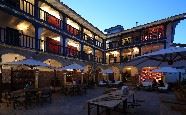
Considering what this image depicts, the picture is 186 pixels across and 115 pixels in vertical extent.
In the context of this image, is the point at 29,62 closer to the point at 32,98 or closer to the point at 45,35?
the point at 32,98

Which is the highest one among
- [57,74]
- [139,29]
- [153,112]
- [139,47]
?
[139,29]

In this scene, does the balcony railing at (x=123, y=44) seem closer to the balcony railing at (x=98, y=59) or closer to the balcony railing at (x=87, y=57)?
the balcony railing at (x=98, y=59)

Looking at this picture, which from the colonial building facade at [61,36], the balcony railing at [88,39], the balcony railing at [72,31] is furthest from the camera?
the balcony railing at [88,39]

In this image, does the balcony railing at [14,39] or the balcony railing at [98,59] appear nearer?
the balcony railing at [14,39]

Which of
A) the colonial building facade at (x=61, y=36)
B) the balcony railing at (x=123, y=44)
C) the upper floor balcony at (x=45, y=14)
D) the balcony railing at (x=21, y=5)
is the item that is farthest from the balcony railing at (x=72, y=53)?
the balcony railing at (x=123, y=44)

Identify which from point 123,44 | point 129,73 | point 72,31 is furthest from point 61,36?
point 129,73

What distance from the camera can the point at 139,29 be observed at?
32906 mm

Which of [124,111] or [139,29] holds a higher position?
[139,29]

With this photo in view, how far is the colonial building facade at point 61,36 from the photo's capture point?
16.7 m

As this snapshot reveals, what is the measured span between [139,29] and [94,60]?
847 cm

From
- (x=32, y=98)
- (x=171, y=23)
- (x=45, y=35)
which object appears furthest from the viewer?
(x=171, y=23)

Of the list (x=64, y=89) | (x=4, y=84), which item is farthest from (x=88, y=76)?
(x=4, y=84)

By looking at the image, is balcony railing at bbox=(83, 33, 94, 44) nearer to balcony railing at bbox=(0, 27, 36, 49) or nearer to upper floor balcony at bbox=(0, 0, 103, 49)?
upper floor balcony at bbox=(0, 0, 103, 49)

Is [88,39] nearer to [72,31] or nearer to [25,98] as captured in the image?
[72,31]
